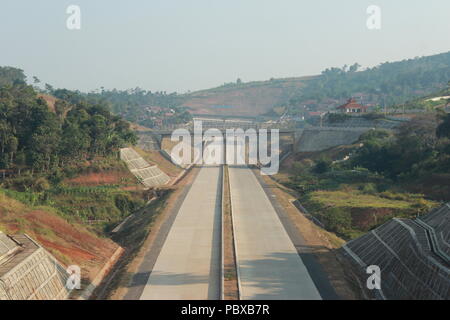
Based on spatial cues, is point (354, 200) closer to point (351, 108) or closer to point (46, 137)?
point (46, 137)

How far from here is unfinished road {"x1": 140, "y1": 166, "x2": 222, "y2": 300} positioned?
3322 centimetres

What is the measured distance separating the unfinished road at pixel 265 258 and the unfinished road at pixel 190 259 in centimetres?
176

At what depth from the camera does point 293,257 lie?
40812 mm

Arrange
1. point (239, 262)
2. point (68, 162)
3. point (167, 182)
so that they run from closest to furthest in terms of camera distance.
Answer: point (239, 262) < point (68, 162) < point (167, 182)

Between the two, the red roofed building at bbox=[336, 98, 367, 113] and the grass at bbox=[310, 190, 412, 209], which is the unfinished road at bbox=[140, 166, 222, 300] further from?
the red roofed building at bbox=[336, 98, 367, 113]

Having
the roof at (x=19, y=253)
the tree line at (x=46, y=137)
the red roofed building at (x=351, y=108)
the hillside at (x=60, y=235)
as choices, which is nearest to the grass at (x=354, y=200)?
the hillside at (x=60, y=235)

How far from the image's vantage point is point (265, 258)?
40.7 metres

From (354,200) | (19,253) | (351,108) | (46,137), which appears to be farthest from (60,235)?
(351,108)

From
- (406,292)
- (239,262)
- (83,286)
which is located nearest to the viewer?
(406,292)

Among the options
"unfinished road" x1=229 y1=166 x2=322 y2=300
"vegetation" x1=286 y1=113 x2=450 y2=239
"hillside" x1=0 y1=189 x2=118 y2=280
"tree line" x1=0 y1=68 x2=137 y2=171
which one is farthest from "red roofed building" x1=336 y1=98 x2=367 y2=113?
"hillside" x1=0 y1=189 x2=118 y2=280

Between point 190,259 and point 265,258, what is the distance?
5.26 metres
